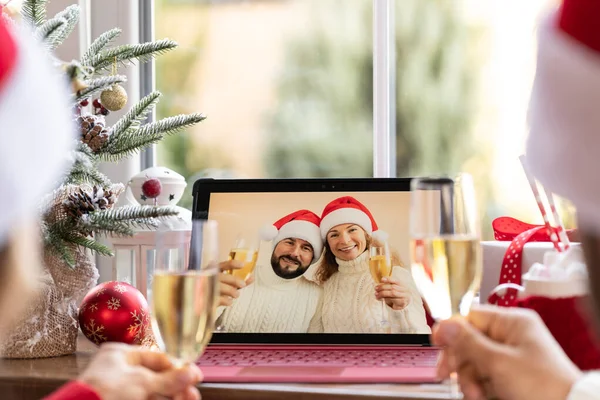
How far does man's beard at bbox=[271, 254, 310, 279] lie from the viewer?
136cm

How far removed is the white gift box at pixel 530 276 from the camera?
1.14 m

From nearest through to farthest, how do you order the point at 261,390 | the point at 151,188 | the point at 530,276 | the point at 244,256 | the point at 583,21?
the point at 583,21 → the point at 261,390 → the point at 530,276 → the point at 244,256 → the point at 151,188

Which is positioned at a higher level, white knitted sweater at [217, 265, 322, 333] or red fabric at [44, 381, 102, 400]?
white knitted sweater at [217, 265, 322, 333]

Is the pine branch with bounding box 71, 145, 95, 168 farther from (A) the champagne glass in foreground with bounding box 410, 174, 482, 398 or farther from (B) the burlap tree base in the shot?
(A) the champagne glass in foreground with bounding box 410, 174, 482, 398

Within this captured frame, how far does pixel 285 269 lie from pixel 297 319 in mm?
91

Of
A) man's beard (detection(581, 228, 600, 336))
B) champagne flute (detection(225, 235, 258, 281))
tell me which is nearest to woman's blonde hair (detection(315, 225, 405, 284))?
champagne flute (detection(225, 235, 258, 281))

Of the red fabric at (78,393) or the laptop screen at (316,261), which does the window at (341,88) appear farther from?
the red fabric at (78,393)

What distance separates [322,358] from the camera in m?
1.23

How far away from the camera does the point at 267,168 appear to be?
2.04m

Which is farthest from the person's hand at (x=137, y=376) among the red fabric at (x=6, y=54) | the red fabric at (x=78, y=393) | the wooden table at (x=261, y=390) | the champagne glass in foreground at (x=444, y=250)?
the red fabric at (x=6, y=54)

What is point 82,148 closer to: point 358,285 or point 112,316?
point 112,316

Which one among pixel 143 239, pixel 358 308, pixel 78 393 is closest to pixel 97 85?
pixel 143 239

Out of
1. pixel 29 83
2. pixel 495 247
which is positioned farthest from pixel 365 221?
pixel 29 83

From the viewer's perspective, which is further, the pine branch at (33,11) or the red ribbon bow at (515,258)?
the pine branch at (33,11)
